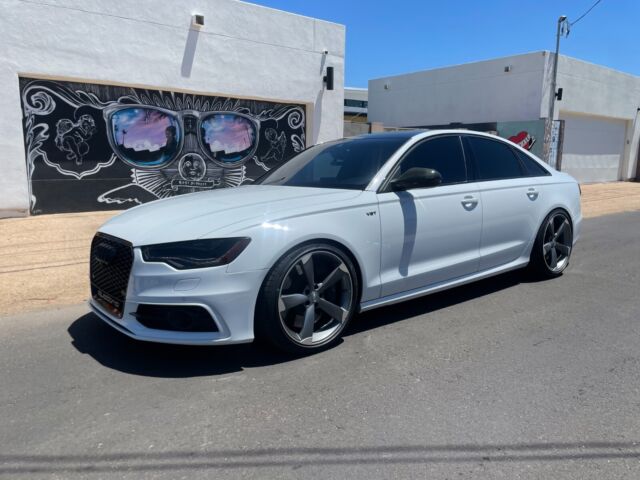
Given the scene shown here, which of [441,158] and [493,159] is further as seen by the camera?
[493,159]

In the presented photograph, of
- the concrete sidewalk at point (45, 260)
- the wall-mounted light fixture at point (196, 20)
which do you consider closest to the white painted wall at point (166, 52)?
the wall-mounted light fixture at point (196, 20)

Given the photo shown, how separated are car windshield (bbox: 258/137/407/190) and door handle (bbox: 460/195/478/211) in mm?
763

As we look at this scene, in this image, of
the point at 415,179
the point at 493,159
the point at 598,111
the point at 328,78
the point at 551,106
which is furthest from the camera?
the point at 598,111

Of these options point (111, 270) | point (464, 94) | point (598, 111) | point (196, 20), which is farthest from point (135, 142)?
point (598, 111)

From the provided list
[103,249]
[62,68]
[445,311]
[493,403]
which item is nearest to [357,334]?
[445,311]

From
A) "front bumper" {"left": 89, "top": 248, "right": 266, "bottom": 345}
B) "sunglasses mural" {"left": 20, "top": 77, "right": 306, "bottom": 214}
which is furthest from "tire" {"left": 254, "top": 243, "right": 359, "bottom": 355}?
"sunglasses mural" {"left": 20, "top": 77, "right": 306, "bottom": 214}

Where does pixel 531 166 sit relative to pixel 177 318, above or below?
above

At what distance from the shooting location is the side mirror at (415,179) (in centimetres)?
401

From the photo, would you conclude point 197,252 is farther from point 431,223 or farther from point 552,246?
point 552,246

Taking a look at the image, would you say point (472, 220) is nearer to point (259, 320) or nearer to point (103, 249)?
point (259, 320)

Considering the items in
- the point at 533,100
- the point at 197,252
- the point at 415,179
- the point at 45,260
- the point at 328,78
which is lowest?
the point at 45,260

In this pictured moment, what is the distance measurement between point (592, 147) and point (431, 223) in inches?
910

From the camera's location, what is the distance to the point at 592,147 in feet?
77.8

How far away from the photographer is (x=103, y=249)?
3.60 meters
